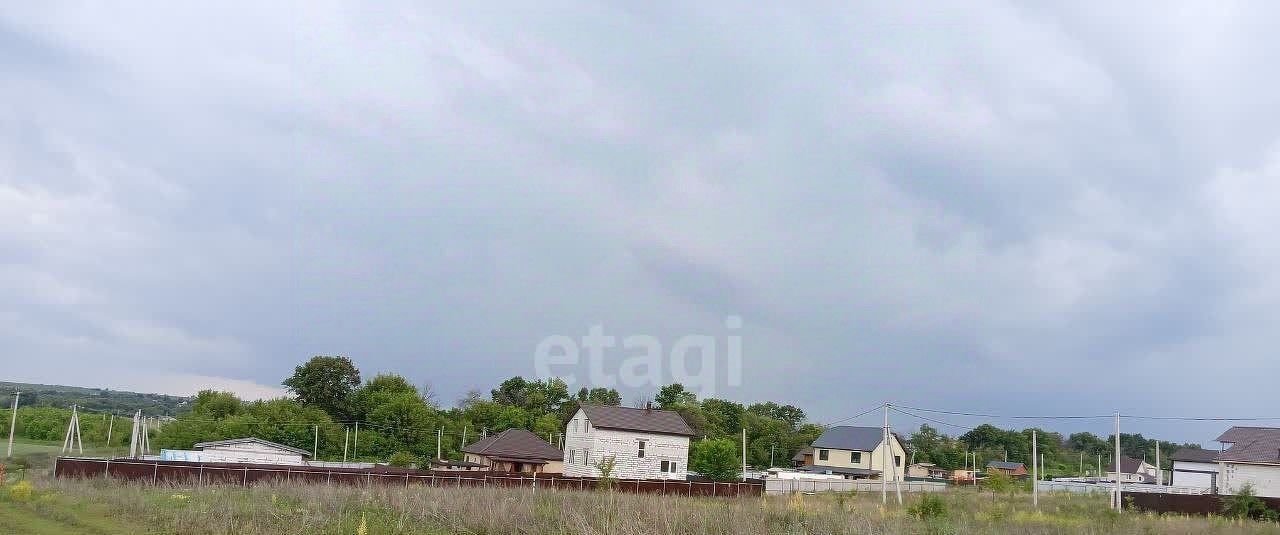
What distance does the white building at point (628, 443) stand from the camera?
5662cm

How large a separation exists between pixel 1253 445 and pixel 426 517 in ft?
179

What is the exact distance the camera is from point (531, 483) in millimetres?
43031

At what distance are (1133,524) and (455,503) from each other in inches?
802

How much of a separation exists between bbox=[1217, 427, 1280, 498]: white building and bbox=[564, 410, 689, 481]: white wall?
33.0 metres

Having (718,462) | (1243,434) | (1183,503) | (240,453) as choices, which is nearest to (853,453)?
(718,462)

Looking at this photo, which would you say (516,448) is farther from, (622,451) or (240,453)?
(240,453)

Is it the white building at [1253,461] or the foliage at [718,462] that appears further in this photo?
the foliage at [718,462]

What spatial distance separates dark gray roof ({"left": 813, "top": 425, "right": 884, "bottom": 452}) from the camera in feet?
279

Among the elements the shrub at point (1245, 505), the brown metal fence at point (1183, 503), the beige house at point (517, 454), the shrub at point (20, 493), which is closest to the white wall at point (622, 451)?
the beige house at point (517, 454)

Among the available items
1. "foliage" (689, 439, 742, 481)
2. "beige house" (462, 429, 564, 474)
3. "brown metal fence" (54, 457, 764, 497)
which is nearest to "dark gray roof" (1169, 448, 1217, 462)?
"foliage" (689, 439, 742, 481)

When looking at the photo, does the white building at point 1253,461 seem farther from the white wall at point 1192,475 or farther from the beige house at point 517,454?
the beige house at point 517,454

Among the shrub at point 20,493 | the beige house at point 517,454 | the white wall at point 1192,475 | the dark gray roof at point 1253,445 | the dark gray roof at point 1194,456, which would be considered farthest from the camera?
the dark gray roof at point 1194,456

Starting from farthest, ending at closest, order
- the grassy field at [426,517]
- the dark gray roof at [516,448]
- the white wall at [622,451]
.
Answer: the dark gray roof at [516,448] → the white wall at [622,451] → the grassy field at [426,517]

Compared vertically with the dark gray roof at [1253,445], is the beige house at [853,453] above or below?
below
